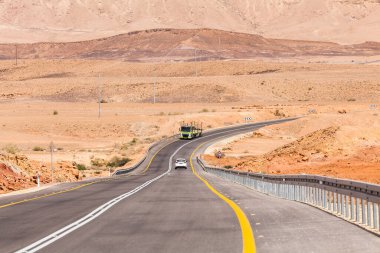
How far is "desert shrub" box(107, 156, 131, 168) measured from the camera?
293ft

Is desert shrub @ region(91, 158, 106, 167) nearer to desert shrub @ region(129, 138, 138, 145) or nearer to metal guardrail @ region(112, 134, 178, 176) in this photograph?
metal guardrail @ region(112, 134, 178, 176)

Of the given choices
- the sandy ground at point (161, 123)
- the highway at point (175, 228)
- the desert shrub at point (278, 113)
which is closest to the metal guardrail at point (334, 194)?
the highway at point (175, 228)

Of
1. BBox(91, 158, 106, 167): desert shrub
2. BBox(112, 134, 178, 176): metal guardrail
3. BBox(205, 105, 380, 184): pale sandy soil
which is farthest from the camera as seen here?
BBox(91, 158, 106, 167): desert shrub

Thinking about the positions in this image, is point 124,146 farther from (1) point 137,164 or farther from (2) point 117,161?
(1) point 137,164

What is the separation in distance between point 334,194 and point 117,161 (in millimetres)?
73498

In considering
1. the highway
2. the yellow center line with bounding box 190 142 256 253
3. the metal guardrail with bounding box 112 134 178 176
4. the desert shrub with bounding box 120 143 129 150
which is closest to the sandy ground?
the desert shrub with bounding box 120 143 129 150

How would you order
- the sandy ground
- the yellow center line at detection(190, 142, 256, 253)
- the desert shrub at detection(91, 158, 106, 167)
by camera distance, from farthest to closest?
the desert shrub at detection(91, 158, 106, 167), the sandy ground, the yellow center line at detection(190, 142, 256, 253)

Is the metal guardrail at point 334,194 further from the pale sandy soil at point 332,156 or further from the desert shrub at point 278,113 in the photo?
the desert shrub at point 278,113

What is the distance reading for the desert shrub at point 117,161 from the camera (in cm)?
8925

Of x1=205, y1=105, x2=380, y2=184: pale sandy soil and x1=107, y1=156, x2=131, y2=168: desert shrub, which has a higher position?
x1=205, y1=105, x2=380, y2=184: pale sandy soil

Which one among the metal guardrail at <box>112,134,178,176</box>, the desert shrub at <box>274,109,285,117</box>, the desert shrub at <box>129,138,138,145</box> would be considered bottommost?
the metal guardrail at <box>112,134,178,176</box>

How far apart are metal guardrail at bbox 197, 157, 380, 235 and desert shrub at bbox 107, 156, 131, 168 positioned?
57053mm

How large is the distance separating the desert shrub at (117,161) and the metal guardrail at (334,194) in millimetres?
57053

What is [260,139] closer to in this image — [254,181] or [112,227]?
[254,181]
